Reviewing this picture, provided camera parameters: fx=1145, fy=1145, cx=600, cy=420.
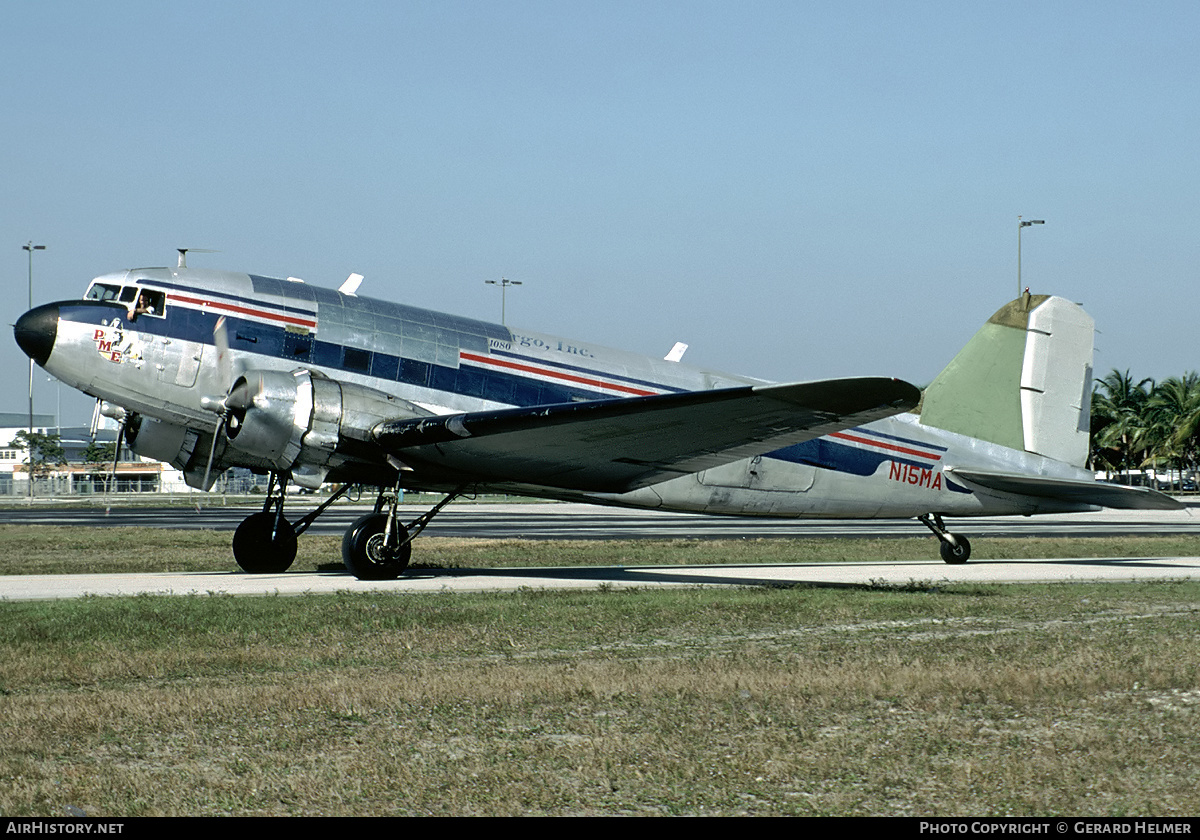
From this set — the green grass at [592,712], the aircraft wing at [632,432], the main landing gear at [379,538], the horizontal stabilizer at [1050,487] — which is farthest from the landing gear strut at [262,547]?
the horizontal stabilizer at [1050,487]

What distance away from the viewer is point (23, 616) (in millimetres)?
12656

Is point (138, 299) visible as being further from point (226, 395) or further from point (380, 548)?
point (380, 548)

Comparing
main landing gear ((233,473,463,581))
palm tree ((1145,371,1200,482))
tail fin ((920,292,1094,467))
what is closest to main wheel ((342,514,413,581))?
main landing gear ((233,473,463,581))

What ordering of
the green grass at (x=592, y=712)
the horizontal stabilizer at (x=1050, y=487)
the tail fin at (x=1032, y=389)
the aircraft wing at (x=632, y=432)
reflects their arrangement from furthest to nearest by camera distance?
the tail fin at (x=1032, y=389) < the horizontal stabilizer at (x=1050, y=487) < the aircraft wing at (x=632, y=432) < the green grass at (x=592, y=712)

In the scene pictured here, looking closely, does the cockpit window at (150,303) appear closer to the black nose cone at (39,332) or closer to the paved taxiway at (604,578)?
the black nose cone at (39,332)

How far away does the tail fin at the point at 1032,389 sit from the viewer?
72.6 feet

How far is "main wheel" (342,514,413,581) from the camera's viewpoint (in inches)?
675

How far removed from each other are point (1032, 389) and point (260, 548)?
1462 cm

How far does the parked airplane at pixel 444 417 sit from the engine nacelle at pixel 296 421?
28 millimetres

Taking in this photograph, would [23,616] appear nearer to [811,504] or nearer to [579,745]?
[579,745]

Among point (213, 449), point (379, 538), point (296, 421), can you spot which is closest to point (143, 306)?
point (213, 449)

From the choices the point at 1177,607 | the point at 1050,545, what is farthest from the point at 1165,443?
the point at 1177,607

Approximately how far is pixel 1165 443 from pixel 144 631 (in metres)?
94.4

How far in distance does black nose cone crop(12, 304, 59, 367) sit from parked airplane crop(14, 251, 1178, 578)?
2 centimetres
